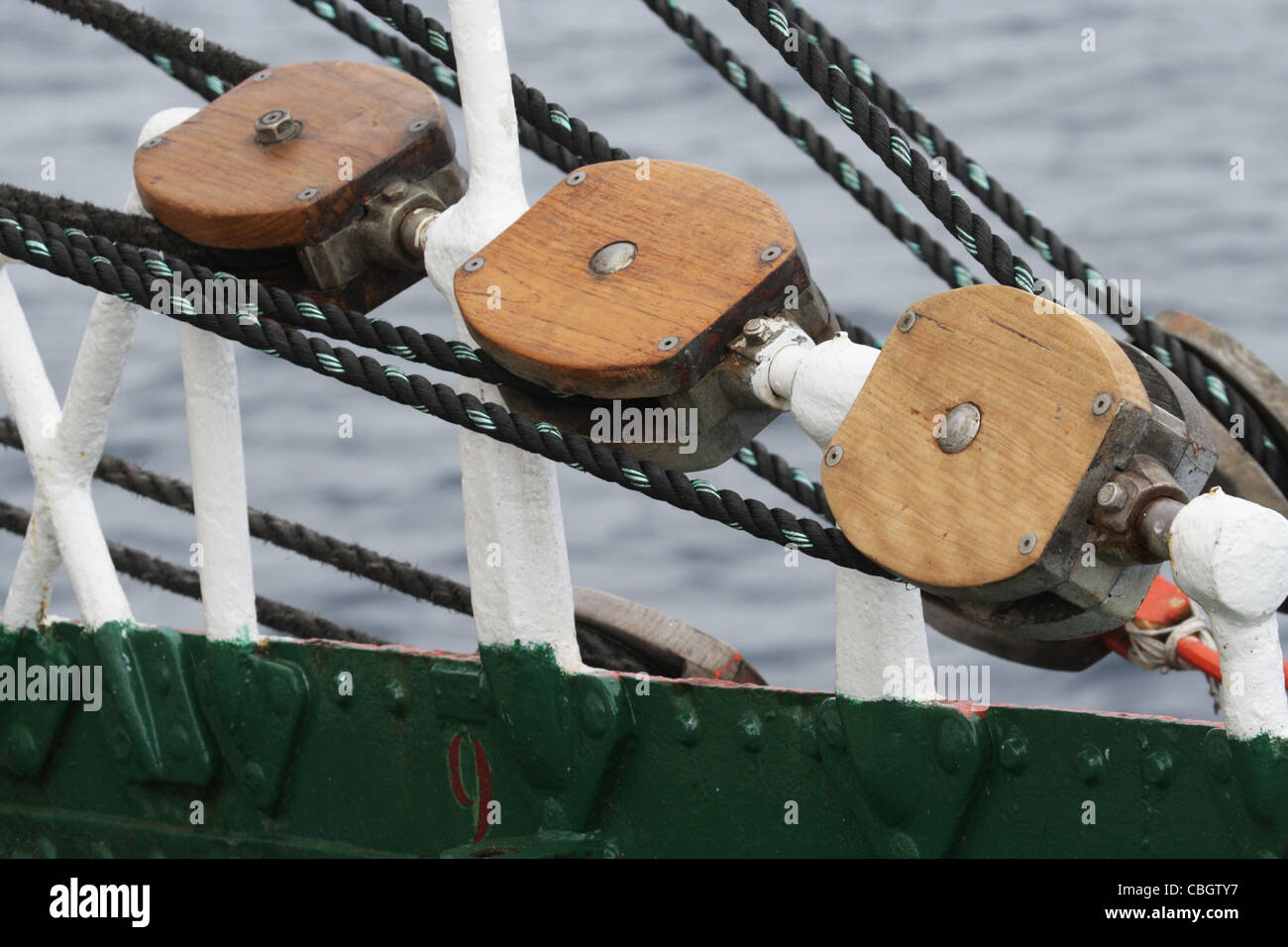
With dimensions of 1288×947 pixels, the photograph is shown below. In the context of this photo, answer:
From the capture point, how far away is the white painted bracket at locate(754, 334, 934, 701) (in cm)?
196

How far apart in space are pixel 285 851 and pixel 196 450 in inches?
20.5

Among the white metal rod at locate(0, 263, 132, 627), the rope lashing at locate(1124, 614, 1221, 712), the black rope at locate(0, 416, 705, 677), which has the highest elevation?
the white metal rod at locate(0, 263, 132, 627)

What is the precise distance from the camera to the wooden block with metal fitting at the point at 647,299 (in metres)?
2.02

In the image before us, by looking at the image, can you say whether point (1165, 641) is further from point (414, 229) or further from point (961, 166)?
point (414, 229)

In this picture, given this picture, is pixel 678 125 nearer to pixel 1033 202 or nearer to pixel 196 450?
pixel 1033 202

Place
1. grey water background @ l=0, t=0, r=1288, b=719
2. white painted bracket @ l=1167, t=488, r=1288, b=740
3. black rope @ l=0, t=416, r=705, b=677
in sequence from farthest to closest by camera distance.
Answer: grey water background @ l=0, t=0, r=1288, b=719 → black rope @ l=0, t=416, r=705, b=677 → white painted bracket @ l=1167, t=488, r=1288, b=740

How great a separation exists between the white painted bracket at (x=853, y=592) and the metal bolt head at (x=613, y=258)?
20cm

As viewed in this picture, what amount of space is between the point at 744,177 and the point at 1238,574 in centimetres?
648

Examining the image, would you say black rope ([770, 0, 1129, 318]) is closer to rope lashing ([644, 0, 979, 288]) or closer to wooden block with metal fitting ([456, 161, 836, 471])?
rope lashing ([644, 0, 979, 288])

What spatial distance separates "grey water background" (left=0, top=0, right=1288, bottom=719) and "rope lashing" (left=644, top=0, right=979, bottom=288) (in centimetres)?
216

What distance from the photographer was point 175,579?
3.52m

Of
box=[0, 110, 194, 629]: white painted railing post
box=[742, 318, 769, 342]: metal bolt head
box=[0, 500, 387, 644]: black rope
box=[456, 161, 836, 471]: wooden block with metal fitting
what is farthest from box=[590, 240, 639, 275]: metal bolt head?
box=[0, 500, 387, 644]: black rope

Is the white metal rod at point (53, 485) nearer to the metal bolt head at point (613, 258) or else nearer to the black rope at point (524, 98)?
the black rope at point (524, 98)
